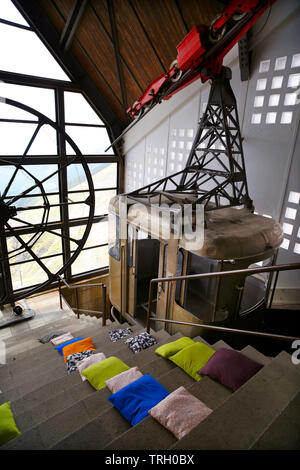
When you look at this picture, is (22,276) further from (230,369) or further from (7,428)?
(230,369)

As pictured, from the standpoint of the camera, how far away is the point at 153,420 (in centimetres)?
194

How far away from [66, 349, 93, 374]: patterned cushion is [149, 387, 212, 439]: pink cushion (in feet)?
6.16

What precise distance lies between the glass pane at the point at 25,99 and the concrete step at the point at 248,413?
754cm

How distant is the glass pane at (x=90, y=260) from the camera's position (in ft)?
31.7

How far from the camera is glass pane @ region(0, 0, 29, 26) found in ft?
20.9

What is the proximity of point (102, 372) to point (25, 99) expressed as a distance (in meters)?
7.41

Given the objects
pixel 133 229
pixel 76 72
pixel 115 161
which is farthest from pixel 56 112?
pixel 133 229

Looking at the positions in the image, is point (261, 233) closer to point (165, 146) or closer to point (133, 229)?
point (133, 229)

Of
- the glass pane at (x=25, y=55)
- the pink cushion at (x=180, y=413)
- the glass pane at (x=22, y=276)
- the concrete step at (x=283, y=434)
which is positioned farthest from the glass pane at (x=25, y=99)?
the concrete step at (x=283, y=434)

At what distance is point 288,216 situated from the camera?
518 centimetres

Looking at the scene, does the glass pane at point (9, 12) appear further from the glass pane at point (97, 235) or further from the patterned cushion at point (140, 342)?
the patterned cushion at point (140, 342)

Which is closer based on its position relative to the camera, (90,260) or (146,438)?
(146,438)

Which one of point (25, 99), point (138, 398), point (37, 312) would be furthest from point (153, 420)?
point (25, 99)

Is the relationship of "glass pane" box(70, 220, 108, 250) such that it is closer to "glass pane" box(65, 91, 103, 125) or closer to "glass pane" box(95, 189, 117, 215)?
"glass pane" box(95, 189, 117, 215)
